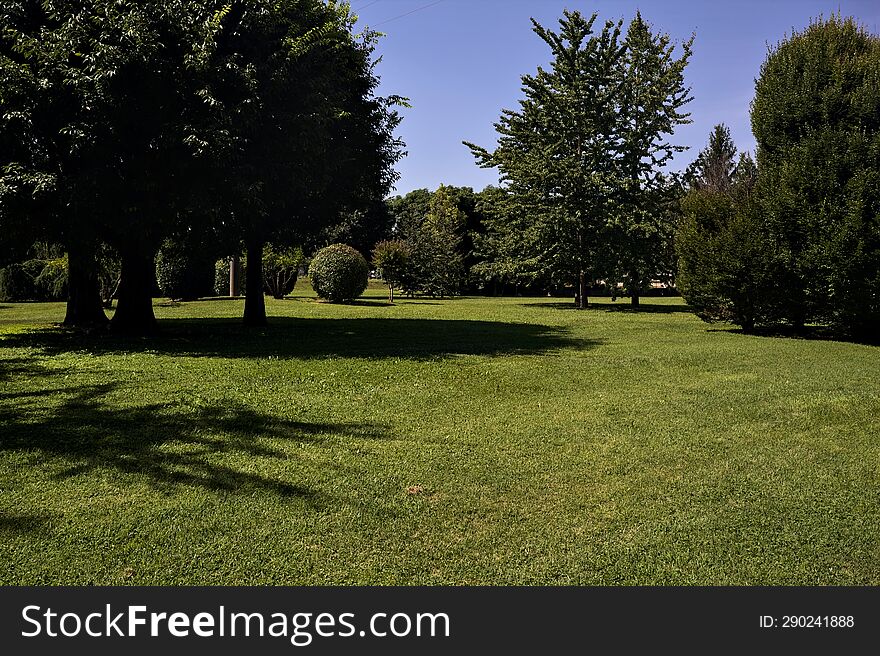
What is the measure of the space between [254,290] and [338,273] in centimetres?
1146

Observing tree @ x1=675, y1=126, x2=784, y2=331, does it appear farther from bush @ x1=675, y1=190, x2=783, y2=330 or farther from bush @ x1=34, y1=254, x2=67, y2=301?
bush @ x1=34, y1=254, x2=67, y2=301

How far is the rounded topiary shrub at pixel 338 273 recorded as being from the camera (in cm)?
2828

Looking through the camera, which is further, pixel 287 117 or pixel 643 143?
pixel 643 143

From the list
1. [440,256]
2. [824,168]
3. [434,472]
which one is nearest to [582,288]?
[440,256]

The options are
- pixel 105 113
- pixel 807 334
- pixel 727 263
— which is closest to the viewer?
pixel 105 113

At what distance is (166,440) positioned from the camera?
18.3 feet

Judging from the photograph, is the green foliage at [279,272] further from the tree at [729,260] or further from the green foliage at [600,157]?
the tree at [729,260]

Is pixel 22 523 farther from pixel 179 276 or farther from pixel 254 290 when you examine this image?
pixel 179 276

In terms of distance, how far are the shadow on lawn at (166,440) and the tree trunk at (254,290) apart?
955cm

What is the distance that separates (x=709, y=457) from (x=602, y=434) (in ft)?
3.30

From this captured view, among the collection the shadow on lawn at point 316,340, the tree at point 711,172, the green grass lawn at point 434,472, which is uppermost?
the tree at point 711,172

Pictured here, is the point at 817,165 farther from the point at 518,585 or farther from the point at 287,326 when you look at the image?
the point at 518,585

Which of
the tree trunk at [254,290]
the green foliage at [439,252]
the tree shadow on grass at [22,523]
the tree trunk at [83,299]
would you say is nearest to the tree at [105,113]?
the tree trunk at [83,299]

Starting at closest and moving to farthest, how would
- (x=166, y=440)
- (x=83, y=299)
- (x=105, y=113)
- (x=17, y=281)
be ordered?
(x=166, y=440) < (x=105, y=113) < (x=83, y=299) < (x=17, y=281)
